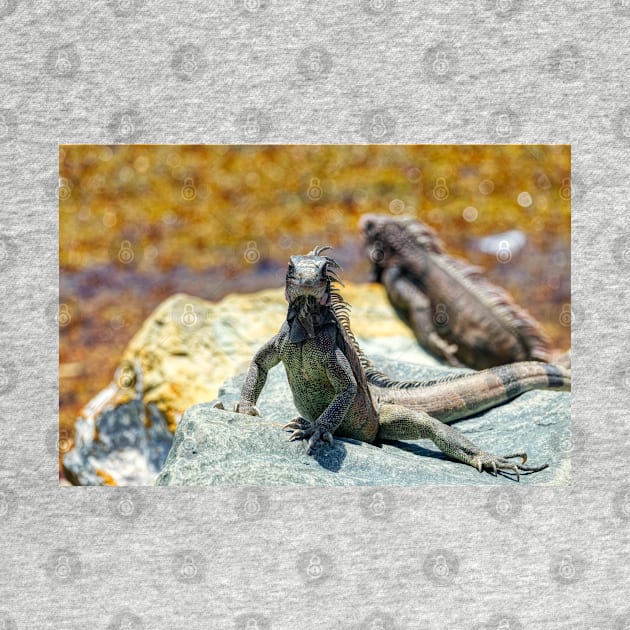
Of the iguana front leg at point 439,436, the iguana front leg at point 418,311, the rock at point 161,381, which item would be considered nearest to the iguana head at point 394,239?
the iguana front leg at point 418,311

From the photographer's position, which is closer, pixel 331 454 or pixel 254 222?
pixel 331 454

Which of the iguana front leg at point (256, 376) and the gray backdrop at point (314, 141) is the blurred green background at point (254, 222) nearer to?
the gray backdrop at point (314, 141)

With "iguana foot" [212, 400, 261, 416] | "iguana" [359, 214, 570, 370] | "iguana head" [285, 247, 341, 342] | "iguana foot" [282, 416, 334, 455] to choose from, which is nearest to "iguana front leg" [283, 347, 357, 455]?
"iguana foot" [282, 416, 334, 455]

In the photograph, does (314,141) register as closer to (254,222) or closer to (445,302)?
(445,302)

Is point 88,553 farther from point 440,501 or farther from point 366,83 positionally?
point 366,83

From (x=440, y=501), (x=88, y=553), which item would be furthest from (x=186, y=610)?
(x=440, y=501)

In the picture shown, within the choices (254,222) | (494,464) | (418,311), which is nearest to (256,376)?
(494,464)

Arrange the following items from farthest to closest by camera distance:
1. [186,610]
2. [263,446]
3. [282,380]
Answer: [282,380] → [186,610] → [263,446]
